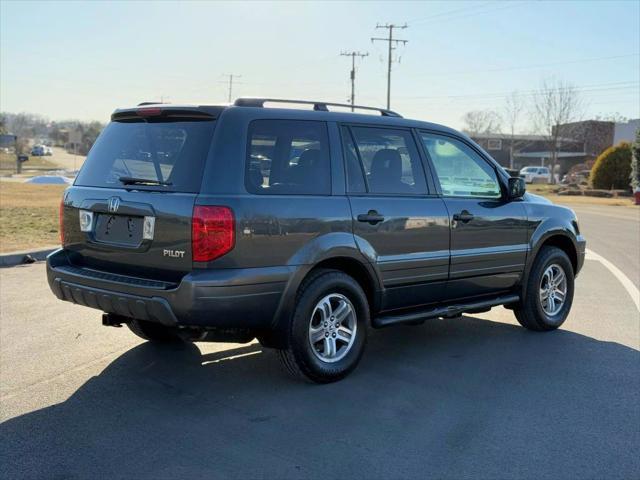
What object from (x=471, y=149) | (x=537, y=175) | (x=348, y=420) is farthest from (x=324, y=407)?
(x=537, y=175)

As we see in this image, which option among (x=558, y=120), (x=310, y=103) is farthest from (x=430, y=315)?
(x=558, y=120)

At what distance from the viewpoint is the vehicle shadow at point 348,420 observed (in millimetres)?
3779

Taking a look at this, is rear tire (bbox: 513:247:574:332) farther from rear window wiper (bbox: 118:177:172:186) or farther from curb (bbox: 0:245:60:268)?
curb (bbox: 0:245:60:268)

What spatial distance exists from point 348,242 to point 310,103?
1146 mm

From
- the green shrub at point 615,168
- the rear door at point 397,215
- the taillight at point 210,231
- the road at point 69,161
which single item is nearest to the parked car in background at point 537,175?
the green shrub at point 615,168

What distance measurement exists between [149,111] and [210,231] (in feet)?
3.94

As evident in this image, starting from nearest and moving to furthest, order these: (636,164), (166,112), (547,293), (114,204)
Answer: (114,204) → (166,112) → (547,293) → (636,164)

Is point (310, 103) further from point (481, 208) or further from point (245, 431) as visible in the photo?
point (245, 431)

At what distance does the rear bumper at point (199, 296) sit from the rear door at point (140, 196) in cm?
14

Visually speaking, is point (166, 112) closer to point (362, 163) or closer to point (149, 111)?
point (149, 111)

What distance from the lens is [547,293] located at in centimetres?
707

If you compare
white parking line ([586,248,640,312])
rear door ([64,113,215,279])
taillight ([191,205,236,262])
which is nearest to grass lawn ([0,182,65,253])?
rear door ([64,113,215,279])

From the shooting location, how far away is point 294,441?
410 centimetres

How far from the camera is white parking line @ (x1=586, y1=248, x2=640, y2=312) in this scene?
9000 millimetres
